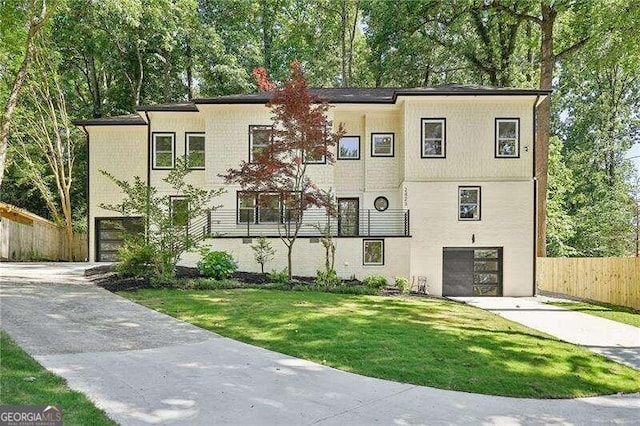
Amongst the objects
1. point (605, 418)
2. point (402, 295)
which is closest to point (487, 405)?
point (605, 418)

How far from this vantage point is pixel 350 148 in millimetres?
18188

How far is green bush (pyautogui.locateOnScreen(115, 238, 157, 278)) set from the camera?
1273 centimetres

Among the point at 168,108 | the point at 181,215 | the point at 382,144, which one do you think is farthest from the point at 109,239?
the point at 382,144

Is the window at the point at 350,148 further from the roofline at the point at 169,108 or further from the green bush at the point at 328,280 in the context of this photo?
the roofline at the point at 169,108

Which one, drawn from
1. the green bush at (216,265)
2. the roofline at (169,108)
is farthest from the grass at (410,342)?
the roofline at (169,108)

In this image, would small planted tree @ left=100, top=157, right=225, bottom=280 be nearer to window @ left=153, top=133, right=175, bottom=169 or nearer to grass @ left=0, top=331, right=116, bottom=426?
window @ left=153, top=133, right=175, bottom=169

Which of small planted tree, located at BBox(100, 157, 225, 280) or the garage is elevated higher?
small planted tree, located at BBox(100, 157, 225, 280)

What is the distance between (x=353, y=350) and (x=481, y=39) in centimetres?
2307

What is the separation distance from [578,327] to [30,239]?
A: 68.6 ft

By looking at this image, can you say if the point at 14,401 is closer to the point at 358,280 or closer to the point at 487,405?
the point at 487,405

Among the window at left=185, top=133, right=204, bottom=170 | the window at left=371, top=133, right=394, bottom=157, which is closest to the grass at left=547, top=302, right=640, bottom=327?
the window at left=371, top=133, right=394, bottom=157

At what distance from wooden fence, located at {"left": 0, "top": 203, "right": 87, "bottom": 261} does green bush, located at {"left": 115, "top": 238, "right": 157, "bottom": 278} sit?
8767mm

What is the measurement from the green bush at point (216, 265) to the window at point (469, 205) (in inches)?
324

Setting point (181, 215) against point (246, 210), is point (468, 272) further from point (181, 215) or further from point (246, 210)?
point (181, 215)
